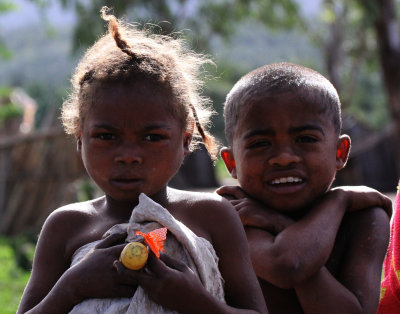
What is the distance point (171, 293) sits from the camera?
1.68 metres

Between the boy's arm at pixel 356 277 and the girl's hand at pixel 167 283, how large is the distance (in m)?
0.57

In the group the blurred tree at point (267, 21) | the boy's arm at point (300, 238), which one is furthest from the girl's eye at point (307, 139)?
the blurred tree at point (267, 21)

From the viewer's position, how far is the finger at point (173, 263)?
5.66 ft

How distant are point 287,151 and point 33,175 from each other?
30.1ft

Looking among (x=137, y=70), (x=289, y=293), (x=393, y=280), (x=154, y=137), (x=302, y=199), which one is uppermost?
(x=137, y=70)

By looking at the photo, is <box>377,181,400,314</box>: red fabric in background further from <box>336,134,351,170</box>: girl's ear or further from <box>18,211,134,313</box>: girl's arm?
<box>18,211,134,313</box>: girl's arm

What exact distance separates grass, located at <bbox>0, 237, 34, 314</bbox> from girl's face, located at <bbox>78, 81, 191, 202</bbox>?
3677mm

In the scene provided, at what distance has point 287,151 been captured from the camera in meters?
2.24

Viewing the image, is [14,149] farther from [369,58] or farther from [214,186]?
[369,58]

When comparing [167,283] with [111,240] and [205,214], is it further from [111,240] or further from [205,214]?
[205,214]

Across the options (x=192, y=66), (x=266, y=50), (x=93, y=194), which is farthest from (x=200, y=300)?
(x=266, y=50)

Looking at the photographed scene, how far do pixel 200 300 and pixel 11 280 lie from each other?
5.70 meters

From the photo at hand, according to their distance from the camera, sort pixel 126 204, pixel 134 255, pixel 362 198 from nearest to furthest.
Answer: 1. pixel 134 255
2. pixel 126 204
3. pixel 362 198

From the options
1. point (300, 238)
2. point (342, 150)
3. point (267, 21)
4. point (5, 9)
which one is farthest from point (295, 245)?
point (267, 21)
